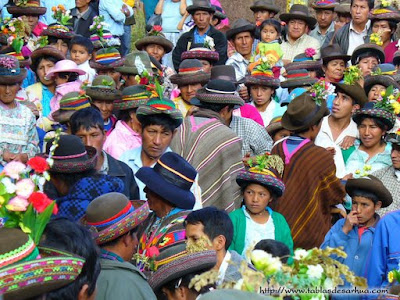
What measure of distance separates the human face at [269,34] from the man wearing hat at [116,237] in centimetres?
814

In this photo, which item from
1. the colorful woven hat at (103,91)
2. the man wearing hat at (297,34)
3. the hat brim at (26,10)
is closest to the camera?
the colorful woven hat at (103,91)

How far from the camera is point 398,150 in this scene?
8.33m

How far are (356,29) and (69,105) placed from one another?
5851mm

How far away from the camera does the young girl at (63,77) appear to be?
1024 centimetres

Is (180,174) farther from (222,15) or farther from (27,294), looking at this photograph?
(222,15)

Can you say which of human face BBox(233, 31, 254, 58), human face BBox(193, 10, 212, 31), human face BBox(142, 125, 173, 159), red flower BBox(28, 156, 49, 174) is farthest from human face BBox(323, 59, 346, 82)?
red flower BBox(28, 156, 49, 174)

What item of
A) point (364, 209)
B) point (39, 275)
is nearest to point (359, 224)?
point (364, 209)

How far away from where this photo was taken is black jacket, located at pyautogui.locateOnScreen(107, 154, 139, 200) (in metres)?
7.06

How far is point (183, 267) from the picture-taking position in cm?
502

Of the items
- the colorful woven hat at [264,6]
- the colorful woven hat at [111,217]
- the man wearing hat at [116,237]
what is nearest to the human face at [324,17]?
the colorful woven hat at [264,6]

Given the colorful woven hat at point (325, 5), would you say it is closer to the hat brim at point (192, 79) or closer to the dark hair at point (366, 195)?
the hat brim at point (192, 79)

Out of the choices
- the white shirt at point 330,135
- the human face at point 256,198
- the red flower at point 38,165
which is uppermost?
the red flower at point 38,165

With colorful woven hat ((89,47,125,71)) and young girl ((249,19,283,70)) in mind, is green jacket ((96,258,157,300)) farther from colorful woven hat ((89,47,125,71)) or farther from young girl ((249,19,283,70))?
young girl ((249,19,283,70))

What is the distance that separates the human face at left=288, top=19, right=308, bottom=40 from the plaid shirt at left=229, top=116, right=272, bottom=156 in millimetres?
5121
